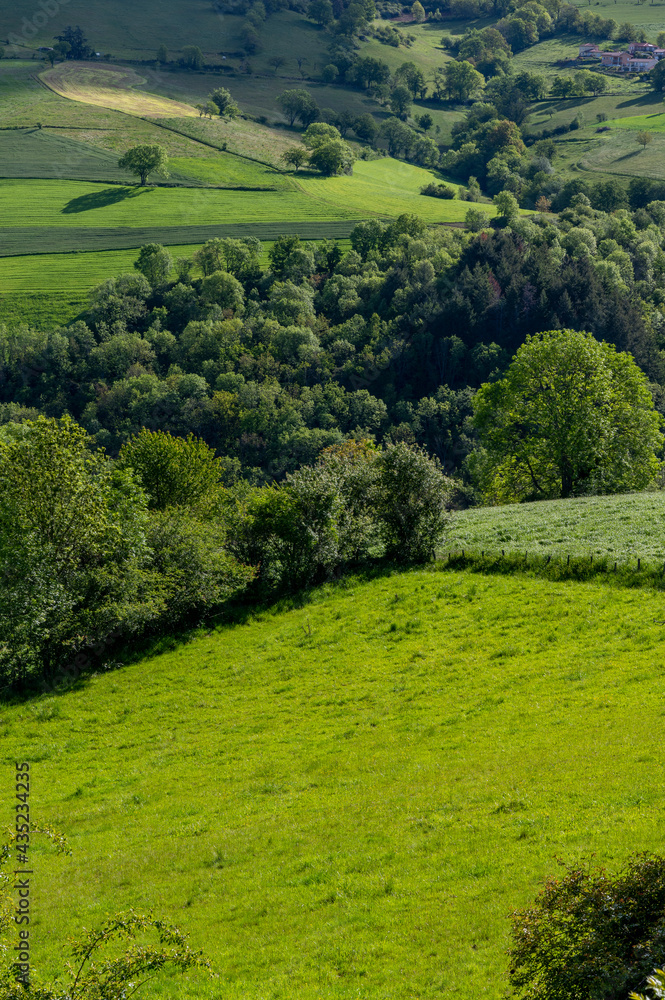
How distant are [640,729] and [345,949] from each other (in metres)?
12.0

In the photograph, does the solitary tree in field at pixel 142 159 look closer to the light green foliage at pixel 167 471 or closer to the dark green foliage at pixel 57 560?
the light green foliage at pixel 167 471

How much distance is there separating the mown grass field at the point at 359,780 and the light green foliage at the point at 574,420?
2419 centimetres

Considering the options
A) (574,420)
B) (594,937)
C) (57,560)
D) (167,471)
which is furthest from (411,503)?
(594,937)

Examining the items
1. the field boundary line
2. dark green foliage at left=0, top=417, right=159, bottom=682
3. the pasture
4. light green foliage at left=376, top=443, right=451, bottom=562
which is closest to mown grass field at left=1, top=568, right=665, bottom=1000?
the field boundary line

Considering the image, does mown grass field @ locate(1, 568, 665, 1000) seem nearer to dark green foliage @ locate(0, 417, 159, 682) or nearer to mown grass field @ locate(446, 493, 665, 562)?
dark green foliage @ locate(0, 417, 159, 682)

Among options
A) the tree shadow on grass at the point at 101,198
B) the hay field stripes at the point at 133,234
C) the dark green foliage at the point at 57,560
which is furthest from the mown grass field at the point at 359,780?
the tree shadow on grass at the point at 101,198

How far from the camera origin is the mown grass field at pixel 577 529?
138ft

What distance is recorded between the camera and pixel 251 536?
160 ft

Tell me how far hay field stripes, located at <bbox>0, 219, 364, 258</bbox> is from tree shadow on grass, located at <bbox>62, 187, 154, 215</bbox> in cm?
1101

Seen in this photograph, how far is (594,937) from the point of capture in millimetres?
11906

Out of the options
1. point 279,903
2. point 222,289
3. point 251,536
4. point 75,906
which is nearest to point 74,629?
point 251,536

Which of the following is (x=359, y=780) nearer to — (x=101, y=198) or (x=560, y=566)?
(x=560, y=566)

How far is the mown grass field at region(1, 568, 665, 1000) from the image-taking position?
17.2m

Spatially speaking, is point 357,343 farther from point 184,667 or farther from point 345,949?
point 345,949
